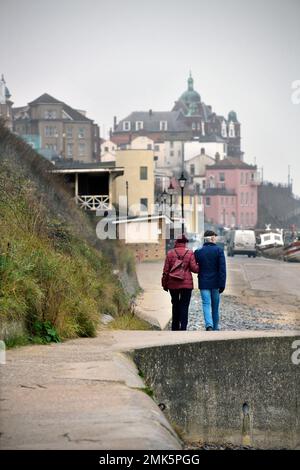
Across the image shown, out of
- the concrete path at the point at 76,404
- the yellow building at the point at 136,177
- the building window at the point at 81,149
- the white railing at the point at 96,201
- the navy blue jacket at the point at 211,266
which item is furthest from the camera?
the building window at the point at 81,149

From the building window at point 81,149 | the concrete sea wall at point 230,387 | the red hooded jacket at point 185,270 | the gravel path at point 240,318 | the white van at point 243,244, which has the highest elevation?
the building window at point 81,149

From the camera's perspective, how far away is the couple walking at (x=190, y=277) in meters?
17.5

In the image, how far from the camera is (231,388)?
12.9 meters

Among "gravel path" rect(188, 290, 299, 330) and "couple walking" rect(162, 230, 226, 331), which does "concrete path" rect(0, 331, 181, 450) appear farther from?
"gravel path" rect(188, 290, 299, 330)

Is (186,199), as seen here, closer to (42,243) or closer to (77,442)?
(42,243)

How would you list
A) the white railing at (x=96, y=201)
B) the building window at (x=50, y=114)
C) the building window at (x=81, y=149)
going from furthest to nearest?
the building window at (x=50, y=114) → the building window at (x=81, y=149) → the white railing at (x=96, y=201)

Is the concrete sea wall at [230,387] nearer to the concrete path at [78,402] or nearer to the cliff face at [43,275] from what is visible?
the concrete path at [78,402]

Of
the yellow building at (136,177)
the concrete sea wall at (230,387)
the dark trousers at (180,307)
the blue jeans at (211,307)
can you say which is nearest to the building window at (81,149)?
the yellow building at (136,177)

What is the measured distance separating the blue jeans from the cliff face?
5.25 ft

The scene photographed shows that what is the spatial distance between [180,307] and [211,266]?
0.75 metres

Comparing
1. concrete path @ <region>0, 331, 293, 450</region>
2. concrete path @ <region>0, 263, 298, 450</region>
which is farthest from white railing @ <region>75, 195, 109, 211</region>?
concrete path @ <region>0, 331, 293, 450</region>

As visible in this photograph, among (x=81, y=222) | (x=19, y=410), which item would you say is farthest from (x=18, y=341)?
(x=81, y=222)

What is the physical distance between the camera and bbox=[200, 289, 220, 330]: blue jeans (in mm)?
17844
